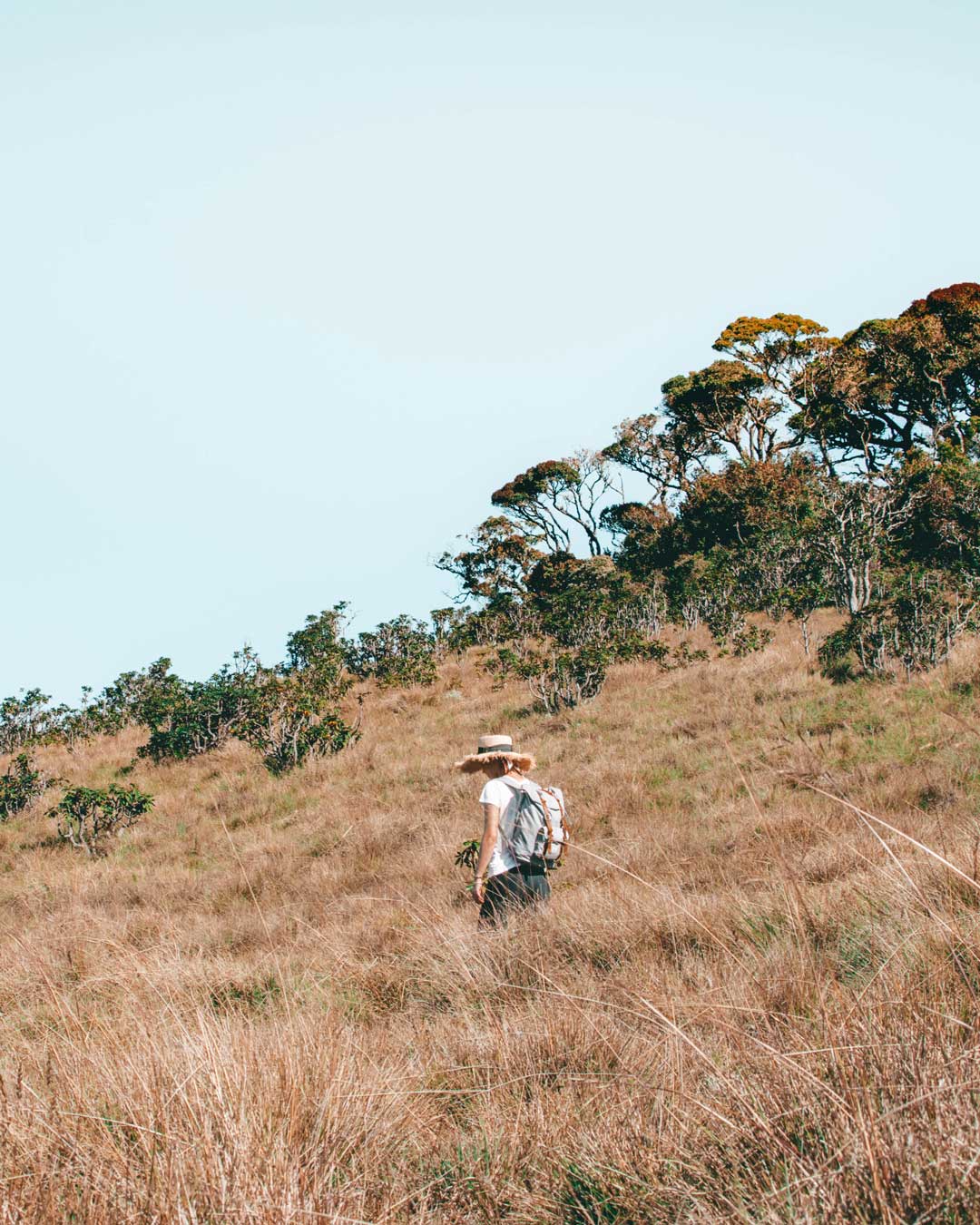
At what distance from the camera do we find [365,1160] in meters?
1.95

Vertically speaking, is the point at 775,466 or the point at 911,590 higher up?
the point at 775,466

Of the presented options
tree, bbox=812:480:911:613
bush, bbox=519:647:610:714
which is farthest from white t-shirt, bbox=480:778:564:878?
tree, bbox=812:480:911:613

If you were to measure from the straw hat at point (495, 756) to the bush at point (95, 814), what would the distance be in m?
8.85

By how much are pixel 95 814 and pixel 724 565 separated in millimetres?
17166

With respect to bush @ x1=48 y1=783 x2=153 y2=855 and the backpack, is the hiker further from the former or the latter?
bush @ x1=48 y1=783 x2=153 y2=855

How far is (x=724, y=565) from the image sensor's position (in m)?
23.3

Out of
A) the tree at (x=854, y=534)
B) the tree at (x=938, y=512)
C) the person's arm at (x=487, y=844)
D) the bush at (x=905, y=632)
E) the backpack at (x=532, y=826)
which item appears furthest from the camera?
the tree at (x=938, y=512)

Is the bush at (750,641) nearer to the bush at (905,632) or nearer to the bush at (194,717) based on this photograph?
the bush at (905,632)

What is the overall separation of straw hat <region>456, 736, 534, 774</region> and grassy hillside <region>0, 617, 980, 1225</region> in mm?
799

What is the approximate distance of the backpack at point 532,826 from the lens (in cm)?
491

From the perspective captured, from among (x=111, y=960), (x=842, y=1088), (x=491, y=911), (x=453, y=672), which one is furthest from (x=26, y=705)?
(x=842, y=1088)

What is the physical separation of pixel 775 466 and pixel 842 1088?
2704 centimetres

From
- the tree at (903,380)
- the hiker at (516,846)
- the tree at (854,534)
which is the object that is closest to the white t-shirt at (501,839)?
the hiker at (516,846)

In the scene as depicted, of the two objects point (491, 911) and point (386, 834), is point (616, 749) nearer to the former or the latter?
point (386, 834)
